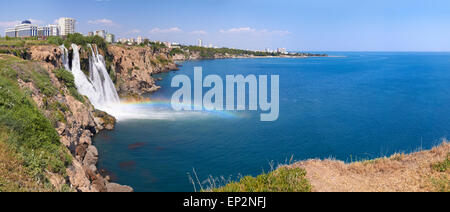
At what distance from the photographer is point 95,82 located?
95.6 feet

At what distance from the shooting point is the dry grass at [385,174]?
21.0 feet

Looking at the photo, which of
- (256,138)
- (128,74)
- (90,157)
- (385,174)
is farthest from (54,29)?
(385,174)

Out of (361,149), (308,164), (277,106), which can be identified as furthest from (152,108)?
(308,164)

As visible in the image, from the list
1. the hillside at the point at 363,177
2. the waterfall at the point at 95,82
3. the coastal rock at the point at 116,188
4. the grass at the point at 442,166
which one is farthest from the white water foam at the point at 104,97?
the grass at the point at 442,166

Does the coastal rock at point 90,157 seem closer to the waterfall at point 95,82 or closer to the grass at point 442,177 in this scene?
the waterfall at point 95,82

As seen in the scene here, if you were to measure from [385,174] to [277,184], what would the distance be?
2.82 meters

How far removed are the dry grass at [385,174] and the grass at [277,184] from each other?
274 mm

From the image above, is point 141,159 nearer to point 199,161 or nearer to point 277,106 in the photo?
point 199,161

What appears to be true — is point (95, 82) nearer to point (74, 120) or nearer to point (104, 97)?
point (104, 97)

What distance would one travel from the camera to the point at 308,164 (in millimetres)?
7922

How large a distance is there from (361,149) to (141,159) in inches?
565

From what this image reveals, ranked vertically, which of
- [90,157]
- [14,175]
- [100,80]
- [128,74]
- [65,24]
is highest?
[65,24]

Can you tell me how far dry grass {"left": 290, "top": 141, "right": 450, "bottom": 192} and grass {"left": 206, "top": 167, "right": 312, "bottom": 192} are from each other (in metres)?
0.27
